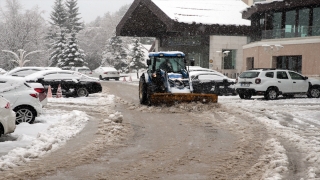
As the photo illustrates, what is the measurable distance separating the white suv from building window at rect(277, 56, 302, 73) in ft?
39.7

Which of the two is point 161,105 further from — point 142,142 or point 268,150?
point 268,150

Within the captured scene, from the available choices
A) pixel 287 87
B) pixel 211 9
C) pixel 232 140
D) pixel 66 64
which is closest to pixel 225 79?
pixel 287 87

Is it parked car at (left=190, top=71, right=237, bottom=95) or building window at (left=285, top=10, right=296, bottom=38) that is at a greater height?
building window at (left=285, top=10, right=296, bottom=38)

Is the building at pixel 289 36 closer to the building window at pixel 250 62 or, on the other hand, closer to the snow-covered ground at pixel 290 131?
the building window at pixel 250 62

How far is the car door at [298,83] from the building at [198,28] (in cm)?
1804

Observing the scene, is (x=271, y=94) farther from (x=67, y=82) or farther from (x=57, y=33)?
(x=57, y=33)

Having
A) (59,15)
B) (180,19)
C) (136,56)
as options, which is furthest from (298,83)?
(59,15)

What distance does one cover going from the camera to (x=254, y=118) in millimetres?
12453

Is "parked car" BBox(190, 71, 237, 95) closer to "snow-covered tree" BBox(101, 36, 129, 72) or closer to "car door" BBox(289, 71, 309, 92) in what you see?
"car door" BBox(289, 71, 309, 92)

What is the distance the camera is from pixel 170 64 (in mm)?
16469

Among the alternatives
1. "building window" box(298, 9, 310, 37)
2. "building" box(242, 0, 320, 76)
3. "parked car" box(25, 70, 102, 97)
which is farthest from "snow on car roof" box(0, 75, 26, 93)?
"building window" box(298, 9, 310, 37)

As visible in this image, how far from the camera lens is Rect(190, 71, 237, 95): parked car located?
817 inches

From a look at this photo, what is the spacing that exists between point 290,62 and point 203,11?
14.0 meters

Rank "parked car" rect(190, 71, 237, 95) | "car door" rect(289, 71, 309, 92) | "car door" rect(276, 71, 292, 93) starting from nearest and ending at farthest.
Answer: "car door" rect(276, 71, 292, 93) → "car door" rect(289, 71, 309, 92) → "parked car" rect(190, 71, 237, 95)
